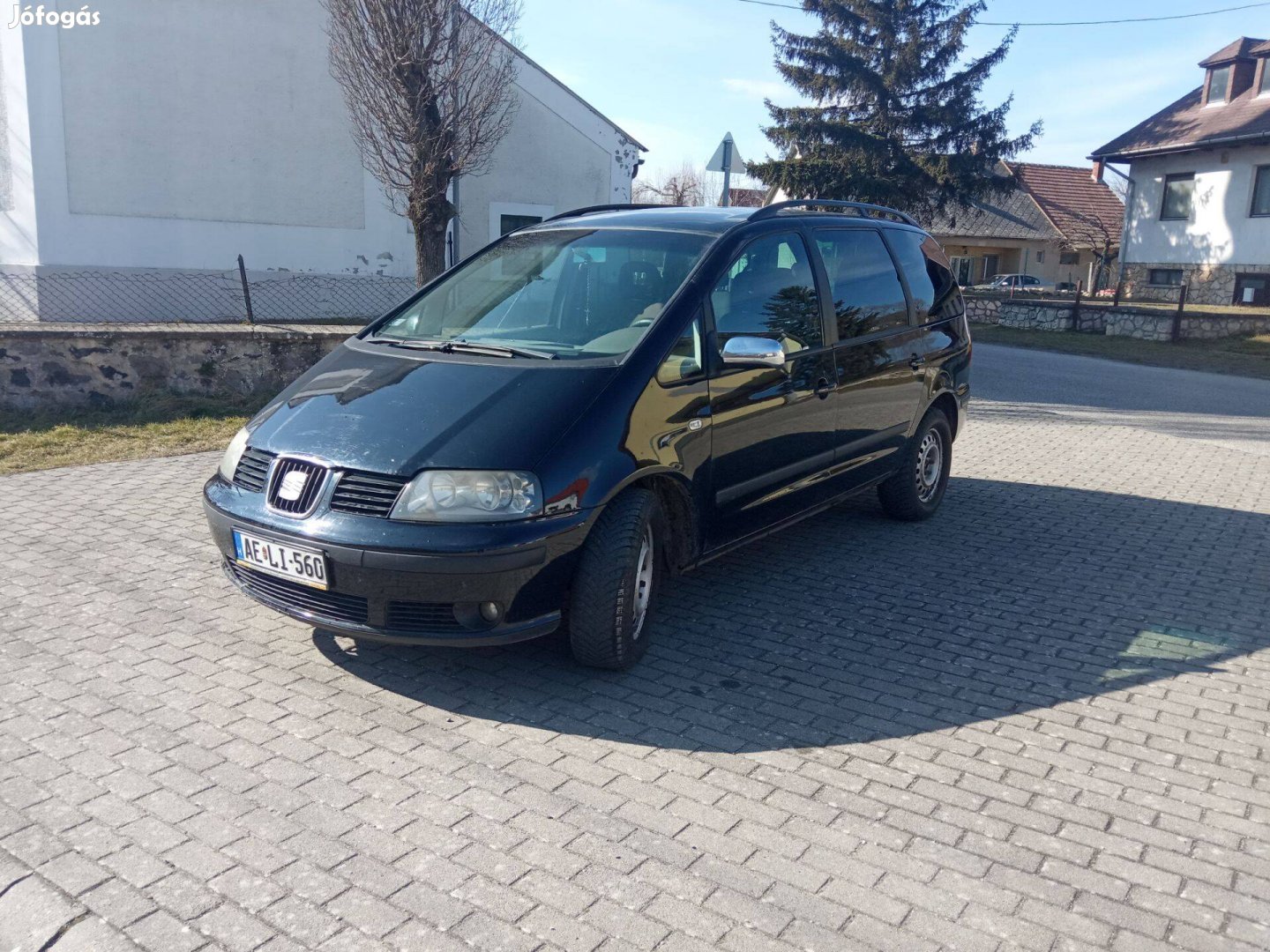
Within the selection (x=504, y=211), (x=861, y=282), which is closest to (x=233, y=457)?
(x=861, y=282)

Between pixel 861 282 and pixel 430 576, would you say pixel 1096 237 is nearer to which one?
pixel 861 282

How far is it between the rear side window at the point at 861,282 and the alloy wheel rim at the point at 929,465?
3.01ft

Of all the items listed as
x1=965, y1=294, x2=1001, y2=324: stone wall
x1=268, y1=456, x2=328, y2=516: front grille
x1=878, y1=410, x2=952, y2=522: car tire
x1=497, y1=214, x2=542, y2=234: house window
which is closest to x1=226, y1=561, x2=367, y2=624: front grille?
x1=268, y1=456, x2=328, y2=516: front grille

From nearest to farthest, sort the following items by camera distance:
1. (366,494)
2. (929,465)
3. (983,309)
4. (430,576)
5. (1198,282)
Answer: (430,576)
(366,494)
(929,465)
(983,309)
(1198,282)

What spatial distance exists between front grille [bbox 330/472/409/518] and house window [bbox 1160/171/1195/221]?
3425 centimetres

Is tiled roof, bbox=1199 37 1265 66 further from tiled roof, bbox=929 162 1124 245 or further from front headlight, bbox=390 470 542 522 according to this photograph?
front headlight, bbox=390 470 542 522

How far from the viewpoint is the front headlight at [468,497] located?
3.77 meters

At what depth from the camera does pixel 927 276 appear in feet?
22.3

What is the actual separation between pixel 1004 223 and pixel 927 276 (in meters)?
Result: 44.4

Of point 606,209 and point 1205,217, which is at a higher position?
point 1205,217

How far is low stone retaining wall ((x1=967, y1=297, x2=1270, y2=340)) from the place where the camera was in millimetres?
21422

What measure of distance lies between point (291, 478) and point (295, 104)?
44.1 ft

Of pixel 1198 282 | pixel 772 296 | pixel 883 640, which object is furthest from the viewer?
pixel 1198 282

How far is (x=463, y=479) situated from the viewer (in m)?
3.80
